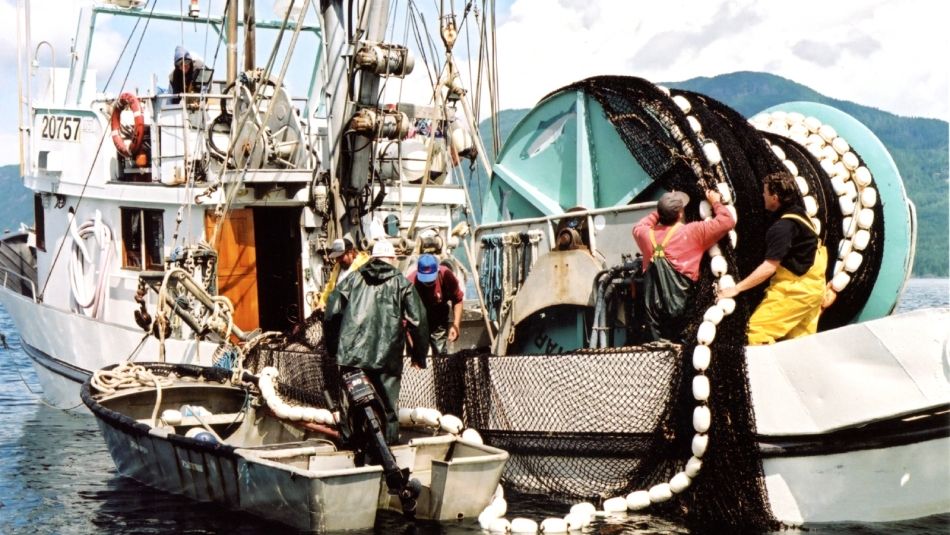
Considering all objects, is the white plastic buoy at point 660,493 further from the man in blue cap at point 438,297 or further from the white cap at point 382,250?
the man in blue cap at point 438,297

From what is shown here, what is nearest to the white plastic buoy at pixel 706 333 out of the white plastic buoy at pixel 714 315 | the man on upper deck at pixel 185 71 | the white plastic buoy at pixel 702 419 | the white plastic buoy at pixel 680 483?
the white plastic buoy at pixel 714 315

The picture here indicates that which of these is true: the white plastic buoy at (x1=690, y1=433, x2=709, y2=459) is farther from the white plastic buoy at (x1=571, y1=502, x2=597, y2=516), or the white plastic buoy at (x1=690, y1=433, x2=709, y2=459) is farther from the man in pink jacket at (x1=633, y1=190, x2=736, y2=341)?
the man in pink jacket at (x1=633, y1=190, x2=736, y2=341)

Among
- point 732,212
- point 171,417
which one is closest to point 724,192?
point 732,212

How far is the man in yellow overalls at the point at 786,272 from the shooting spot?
824 cm

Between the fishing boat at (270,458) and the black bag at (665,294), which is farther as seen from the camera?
the black bag at (665,294)

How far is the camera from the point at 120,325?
591 inches

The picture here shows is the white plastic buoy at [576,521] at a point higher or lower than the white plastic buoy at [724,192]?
lower

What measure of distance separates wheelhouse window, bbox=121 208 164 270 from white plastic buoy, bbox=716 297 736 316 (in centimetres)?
882

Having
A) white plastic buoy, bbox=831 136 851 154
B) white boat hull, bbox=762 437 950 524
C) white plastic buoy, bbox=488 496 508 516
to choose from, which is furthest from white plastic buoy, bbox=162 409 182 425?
white plastic buoy, bbox=831 136 851 154

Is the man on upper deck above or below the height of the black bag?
above

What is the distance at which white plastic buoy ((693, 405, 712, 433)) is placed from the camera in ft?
25.9

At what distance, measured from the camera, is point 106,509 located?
31.3 feet

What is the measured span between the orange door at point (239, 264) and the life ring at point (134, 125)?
1808mm

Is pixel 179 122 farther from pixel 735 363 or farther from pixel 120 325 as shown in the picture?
pixel 735 363
